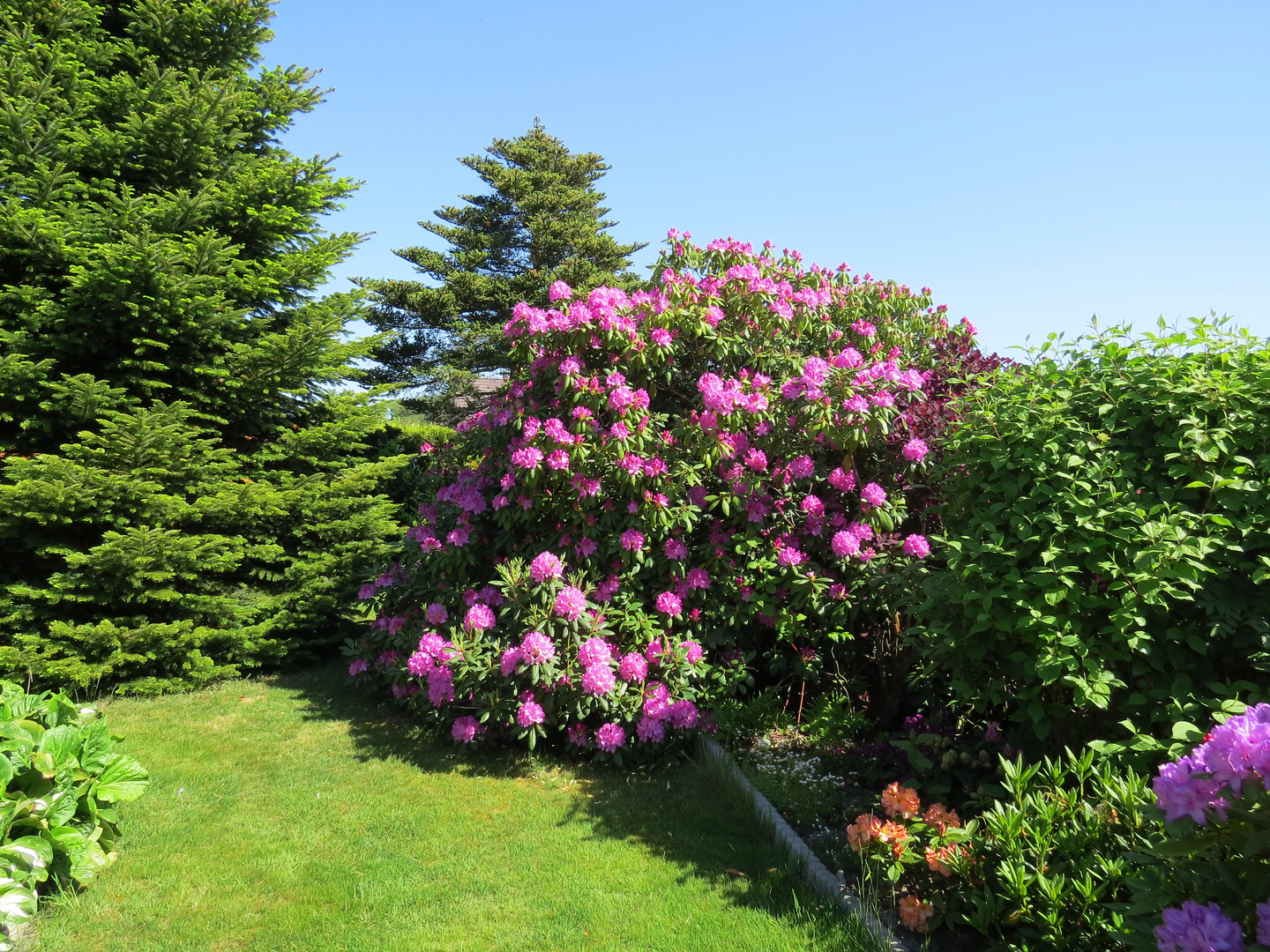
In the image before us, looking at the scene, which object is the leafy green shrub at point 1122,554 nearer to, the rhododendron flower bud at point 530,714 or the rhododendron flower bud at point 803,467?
the rhododendron flower bud at point 803,467

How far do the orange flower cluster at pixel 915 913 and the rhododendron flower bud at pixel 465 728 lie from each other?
2637mm

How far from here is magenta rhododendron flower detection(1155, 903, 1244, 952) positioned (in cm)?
147

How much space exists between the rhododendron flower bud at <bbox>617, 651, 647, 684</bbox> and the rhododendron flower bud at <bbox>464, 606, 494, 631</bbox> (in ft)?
2.66

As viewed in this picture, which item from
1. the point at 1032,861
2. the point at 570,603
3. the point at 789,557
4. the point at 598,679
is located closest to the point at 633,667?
the point at 598,679

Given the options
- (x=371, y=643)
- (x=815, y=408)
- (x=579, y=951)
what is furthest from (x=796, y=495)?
(x=371, y=643)

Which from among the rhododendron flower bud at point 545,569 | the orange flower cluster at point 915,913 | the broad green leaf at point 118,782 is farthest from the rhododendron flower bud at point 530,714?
the orange flower cluster at point 915,913

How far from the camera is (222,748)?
4.73 meters

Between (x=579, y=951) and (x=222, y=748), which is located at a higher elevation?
(x=579, y=951)

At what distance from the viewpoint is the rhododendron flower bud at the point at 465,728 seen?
171 inches

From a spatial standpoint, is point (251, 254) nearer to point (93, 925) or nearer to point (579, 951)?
point (93, 925)

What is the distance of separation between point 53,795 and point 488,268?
1807 centimetres

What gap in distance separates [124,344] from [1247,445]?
23.9 feet

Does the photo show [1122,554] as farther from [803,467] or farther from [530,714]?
[530,714]

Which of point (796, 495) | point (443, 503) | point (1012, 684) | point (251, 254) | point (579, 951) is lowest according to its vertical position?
point (579, 951)
